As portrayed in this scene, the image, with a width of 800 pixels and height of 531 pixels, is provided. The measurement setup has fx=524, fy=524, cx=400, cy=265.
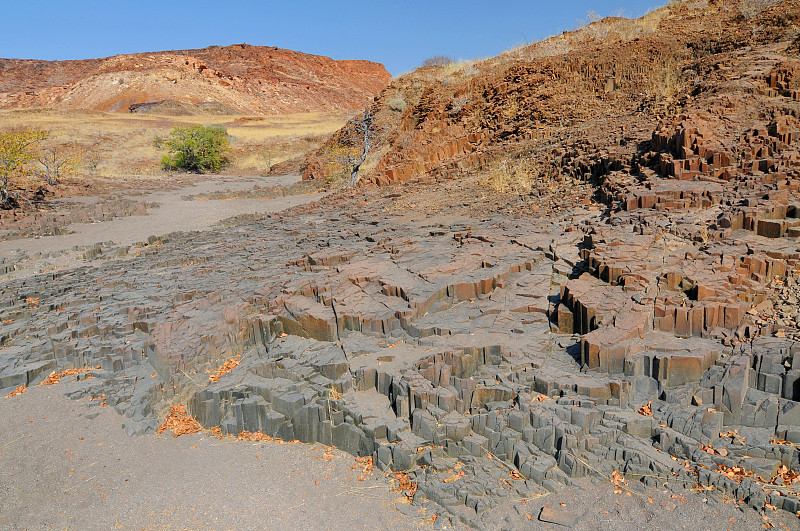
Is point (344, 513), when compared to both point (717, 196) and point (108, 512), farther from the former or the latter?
point (717, 196)

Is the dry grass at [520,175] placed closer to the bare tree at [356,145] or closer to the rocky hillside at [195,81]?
the bare tree at [356,145]

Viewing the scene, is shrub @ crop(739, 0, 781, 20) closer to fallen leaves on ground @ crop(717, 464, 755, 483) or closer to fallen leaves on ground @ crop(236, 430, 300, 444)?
fallen leaves on ground @ crop(717, 464, 755, 483)

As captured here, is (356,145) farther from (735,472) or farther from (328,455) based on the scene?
(735,472)

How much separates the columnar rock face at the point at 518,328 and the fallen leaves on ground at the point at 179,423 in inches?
4.5

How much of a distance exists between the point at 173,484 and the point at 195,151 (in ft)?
101

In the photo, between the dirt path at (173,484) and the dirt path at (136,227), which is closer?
the dirt path at (173,484)

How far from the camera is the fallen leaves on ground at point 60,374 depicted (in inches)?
233

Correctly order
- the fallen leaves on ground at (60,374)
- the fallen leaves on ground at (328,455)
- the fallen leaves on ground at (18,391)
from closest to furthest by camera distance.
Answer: the fallen leaves on ground at (328,455) < the fallen leaves on ground at (18,391) < the fallen leaves on ground at (60,374)

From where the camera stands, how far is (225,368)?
561cm

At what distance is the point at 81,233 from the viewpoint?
14250 mm

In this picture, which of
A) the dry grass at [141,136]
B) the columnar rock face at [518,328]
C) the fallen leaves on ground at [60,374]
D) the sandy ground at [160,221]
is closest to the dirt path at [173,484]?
the columnar rock face at [518,328]

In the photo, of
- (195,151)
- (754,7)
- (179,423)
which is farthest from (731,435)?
(195,151)

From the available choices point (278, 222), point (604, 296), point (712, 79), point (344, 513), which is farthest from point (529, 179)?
point (344, 513)

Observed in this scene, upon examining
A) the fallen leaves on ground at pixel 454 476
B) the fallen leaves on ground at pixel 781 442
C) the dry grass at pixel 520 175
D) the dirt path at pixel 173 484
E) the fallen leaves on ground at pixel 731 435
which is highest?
the dry grass at pixel 520 175
